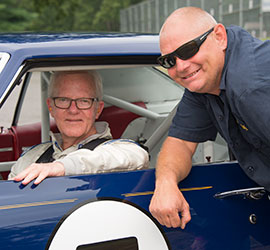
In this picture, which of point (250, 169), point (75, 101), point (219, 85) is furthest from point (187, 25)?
point (75, 101)

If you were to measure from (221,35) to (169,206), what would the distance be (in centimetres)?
64

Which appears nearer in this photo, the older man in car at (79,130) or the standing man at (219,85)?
the standing man at (219,85)

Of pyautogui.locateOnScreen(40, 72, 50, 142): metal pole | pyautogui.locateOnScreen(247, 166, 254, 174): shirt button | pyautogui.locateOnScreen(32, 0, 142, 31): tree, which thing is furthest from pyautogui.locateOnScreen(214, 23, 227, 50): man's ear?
pyautogui.locateOnScreen(32, 0, 142, 31): tree

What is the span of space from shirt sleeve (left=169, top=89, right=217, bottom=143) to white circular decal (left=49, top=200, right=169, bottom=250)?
1.39ft

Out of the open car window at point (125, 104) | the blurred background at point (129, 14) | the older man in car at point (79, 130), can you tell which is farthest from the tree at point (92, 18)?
the older man in car at point (79, 130)

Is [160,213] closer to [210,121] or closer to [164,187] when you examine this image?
[164,187]

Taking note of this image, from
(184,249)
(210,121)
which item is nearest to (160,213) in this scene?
(184,249)

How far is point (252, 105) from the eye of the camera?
1516 millimetres

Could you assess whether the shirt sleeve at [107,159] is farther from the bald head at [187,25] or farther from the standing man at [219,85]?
the bald head at [187,25]

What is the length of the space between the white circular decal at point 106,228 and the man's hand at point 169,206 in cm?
6

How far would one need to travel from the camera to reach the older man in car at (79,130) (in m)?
1.88

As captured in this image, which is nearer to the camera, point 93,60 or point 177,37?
point 177,37

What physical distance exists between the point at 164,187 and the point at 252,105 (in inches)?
17.0

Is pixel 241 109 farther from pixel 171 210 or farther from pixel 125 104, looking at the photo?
pixel 125 104
